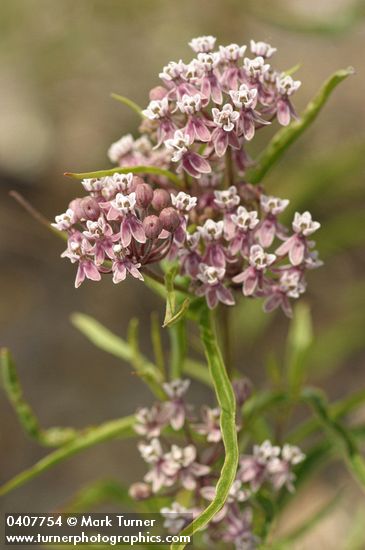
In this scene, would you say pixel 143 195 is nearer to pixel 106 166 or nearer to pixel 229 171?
pixel 229 171

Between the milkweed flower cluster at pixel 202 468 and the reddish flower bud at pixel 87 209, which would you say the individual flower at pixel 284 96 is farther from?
the milkweed flower cluster at pixel 202 468

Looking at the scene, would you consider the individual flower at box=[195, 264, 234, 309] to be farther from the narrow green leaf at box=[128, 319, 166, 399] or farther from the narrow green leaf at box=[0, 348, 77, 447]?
the narrow green leaf at box=[0, 348, 77, 447]

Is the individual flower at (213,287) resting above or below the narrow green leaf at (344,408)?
above

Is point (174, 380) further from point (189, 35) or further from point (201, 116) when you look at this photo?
point (189, 35)

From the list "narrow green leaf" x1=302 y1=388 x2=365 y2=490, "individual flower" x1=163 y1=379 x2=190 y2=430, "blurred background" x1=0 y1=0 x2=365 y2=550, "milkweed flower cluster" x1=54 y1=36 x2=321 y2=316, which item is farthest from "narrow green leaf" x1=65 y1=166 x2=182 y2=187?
"blurred background" x1=0 y1=0 x2=365 y2=550

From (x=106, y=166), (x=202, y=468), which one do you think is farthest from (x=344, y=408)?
(x=106, y=166)

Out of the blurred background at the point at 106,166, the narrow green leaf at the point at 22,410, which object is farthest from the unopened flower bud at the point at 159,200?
the blurred background at the point at 106,166

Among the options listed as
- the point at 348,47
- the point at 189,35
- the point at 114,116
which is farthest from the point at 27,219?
the point at 348,47
